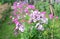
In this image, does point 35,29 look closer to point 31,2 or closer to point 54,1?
point 54,1

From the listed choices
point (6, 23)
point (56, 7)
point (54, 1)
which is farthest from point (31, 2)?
point (6, 23)

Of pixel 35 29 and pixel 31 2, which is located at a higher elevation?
pixel 35 29

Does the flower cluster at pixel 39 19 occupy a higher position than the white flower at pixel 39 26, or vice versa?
the flower cluster at pixel 39 19

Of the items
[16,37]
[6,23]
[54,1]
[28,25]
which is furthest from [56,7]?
[28,25]

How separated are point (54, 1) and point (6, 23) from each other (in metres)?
2.56

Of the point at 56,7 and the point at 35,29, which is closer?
the point at 35,29

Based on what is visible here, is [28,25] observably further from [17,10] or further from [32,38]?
[17,10]

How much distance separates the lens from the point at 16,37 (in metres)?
5.48

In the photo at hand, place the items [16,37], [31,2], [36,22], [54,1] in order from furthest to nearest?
[31,2] < [54,1] < [16,37] < [36,22]

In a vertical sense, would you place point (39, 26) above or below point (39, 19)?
below

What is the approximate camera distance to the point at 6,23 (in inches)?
276

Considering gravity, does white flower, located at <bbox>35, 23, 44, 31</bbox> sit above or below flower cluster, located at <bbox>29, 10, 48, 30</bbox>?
below

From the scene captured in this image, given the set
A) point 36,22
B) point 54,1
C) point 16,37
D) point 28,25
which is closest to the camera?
point 36,22

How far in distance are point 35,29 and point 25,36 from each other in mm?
314
